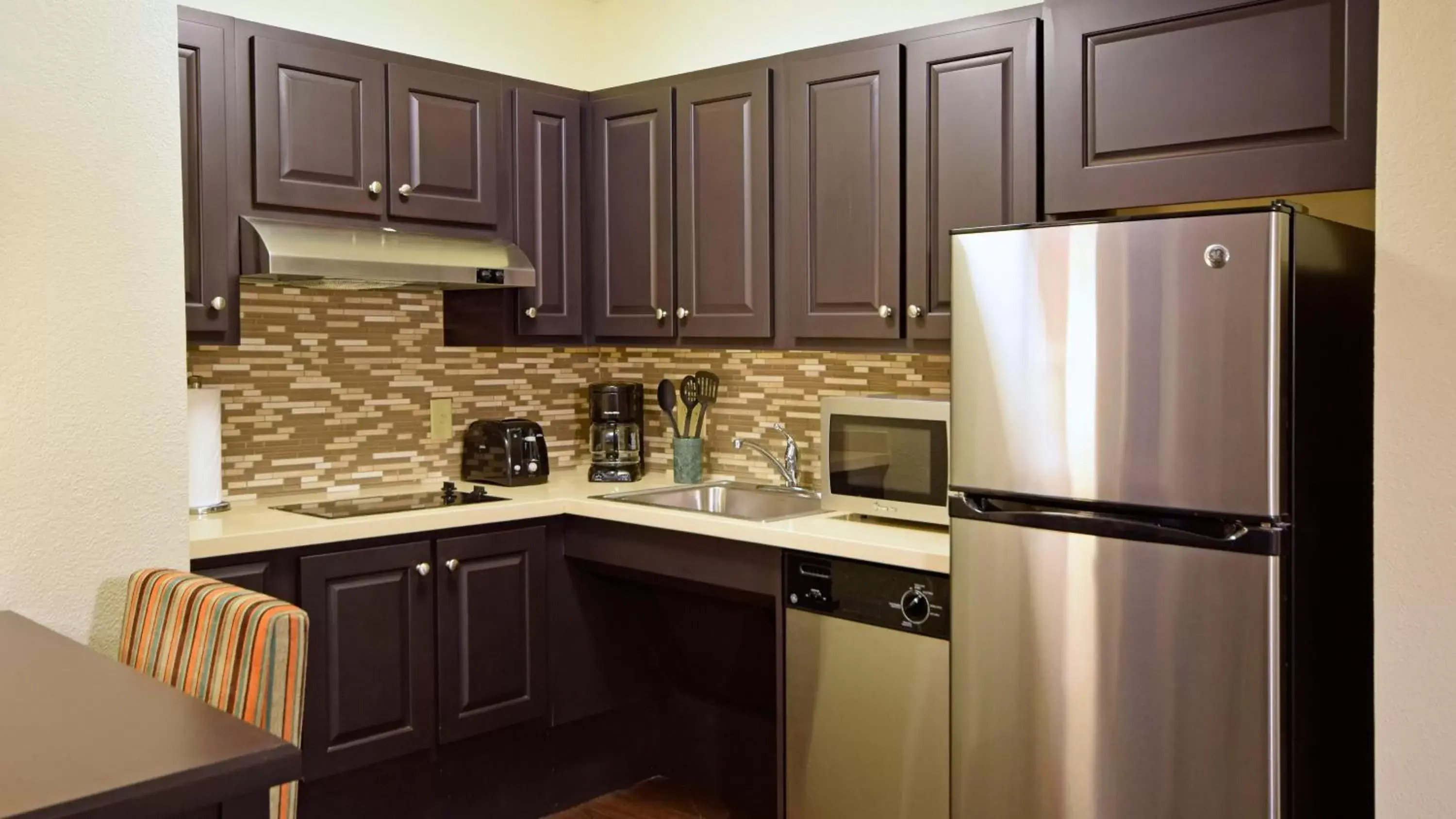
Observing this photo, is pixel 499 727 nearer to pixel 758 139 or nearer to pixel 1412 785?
pixel 758 139

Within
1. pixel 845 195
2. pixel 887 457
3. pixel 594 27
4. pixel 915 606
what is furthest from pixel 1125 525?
pixel 594 27

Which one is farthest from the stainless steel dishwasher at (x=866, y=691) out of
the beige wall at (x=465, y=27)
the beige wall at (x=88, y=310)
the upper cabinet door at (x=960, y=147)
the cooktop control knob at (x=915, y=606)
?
the beige wall at (x=465, y=27)

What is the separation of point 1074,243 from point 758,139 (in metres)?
1.27

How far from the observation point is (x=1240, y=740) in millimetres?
2035

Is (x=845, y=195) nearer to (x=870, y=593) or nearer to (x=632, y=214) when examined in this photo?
(x=632, y=214)

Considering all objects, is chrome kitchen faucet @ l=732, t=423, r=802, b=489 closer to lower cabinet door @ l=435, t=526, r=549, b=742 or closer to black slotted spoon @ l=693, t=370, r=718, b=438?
black slotted spoon @ l=693, t=370, r=718, b=438

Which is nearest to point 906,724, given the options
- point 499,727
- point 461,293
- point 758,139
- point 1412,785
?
point 1412,785

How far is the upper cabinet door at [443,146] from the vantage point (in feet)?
10.9

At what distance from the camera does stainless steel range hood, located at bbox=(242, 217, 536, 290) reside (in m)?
3.00

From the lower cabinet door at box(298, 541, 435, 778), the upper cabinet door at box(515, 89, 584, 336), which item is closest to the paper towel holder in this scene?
the lower cabinet door at box(298, 541, 435, 778)

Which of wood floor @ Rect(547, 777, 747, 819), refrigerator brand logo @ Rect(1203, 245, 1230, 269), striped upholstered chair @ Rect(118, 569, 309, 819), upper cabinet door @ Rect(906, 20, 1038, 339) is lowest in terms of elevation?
wood floor @ Rect(547, 777, 747, 819)

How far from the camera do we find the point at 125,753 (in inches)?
50.6

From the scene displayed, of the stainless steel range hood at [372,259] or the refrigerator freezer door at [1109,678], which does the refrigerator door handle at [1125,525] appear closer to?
the refrigerator freezer door at [1109,678]

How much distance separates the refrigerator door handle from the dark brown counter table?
4.71 ft
